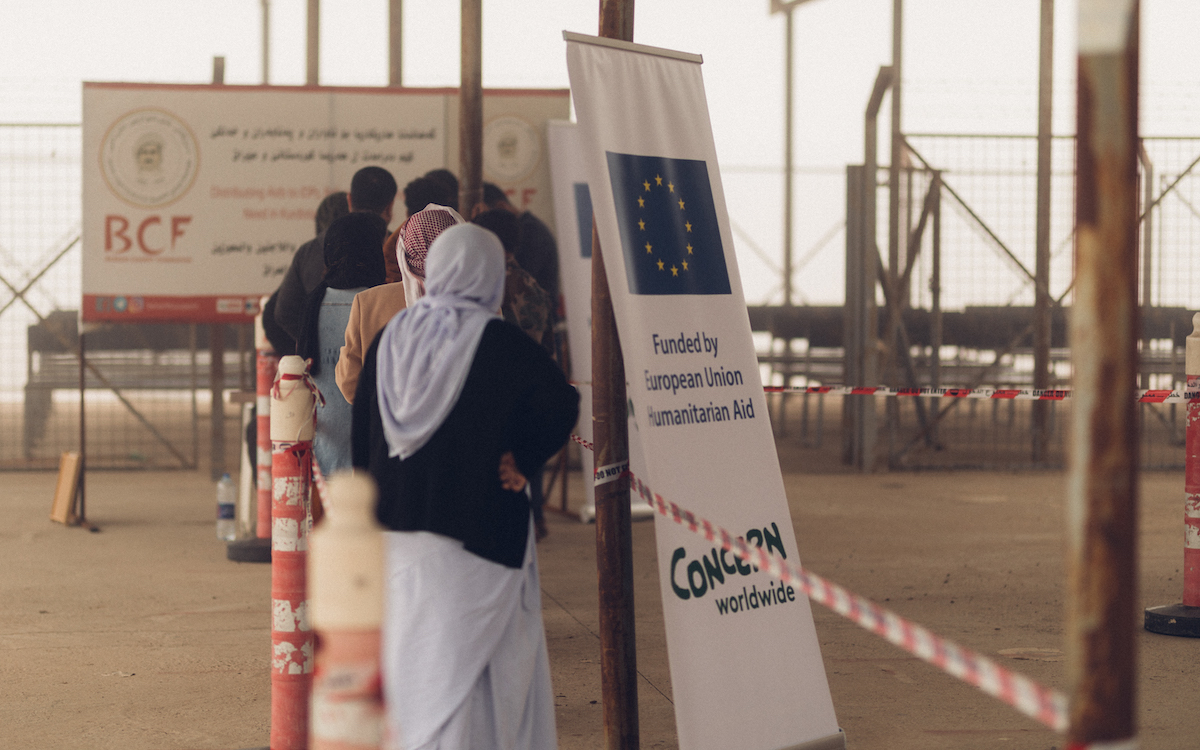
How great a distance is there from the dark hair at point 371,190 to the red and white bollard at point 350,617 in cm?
401

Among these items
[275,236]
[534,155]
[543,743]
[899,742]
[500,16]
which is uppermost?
[500,16]

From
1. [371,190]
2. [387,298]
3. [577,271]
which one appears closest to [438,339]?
[387,298]

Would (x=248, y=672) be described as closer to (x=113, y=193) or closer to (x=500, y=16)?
(x=113, y=193)

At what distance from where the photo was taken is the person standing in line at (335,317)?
4633 mm

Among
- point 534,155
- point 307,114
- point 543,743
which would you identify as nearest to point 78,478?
point 307,114

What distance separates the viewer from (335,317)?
4.66 m

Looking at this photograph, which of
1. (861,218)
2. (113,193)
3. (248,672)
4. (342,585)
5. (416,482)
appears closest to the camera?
(342,585)

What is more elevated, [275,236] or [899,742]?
[275,236]

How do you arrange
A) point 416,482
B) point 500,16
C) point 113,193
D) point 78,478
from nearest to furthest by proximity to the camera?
point 416,482, point 78,478, point 113,193, point 500,16

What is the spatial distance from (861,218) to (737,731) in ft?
24.6

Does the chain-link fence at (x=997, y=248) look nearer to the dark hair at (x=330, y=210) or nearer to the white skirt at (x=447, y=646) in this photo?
the dark hair at (x=330, y=210)

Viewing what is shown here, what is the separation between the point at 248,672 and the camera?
477 centimetres

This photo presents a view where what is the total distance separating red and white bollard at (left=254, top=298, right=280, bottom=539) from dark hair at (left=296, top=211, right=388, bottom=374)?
1.87 meters

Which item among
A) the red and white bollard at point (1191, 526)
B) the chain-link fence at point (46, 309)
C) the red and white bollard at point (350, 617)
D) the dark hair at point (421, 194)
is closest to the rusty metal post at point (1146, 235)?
the red and white bollard at point (1191, 526)
